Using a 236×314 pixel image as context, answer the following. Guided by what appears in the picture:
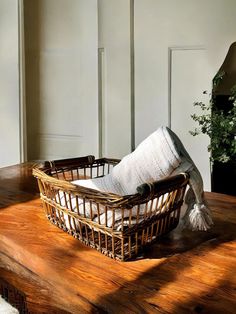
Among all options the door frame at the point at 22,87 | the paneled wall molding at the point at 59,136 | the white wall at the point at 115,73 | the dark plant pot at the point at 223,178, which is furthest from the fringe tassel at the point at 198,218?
the door frame at the point at 22,87

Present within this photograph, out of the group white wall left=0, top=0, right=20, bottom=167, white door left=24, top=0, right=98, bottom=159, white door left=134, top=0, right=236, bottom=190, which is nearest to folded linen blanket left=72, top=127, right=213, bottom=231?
white door left=134, top=0, right=236, bottom=190

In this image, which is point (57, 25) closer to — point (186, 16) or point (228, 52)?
point (186, 16)

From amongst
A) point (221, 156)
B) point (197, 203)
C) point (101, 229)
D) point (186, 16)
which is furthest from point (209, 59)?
point (101, 229)

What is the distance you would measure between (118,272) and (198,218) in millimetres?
283

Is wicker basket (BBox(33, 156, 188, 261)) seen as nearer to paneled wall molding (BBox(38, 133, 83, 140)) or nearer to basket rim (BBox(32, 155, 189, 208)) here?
basket rim (BBox(32, 155, 189, 208))

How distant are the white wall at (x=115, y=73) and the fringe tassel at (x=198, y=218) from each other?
1362mm

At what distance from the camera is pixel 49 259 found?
95 centimetres

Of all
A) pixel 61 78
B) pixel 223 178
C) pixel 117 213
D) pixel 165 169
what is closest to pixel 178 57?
pixel 223 178

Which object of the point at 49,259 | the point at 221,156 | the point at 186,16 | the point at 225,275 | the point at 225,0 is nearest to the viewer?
the point at 225,275

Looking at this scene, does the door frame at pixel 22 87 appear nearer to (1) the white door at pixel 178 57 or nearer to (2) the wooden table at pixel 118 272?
(1) the white door at pixel 178 57

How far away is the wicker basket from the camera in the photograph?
3.02ft

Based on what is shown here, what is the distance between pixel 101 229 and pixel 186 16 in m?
1.49

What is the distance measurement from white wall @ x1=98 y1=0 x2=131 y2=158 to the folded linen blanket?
1.31 m

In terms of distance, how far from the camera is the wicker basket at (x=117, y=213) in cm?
92
